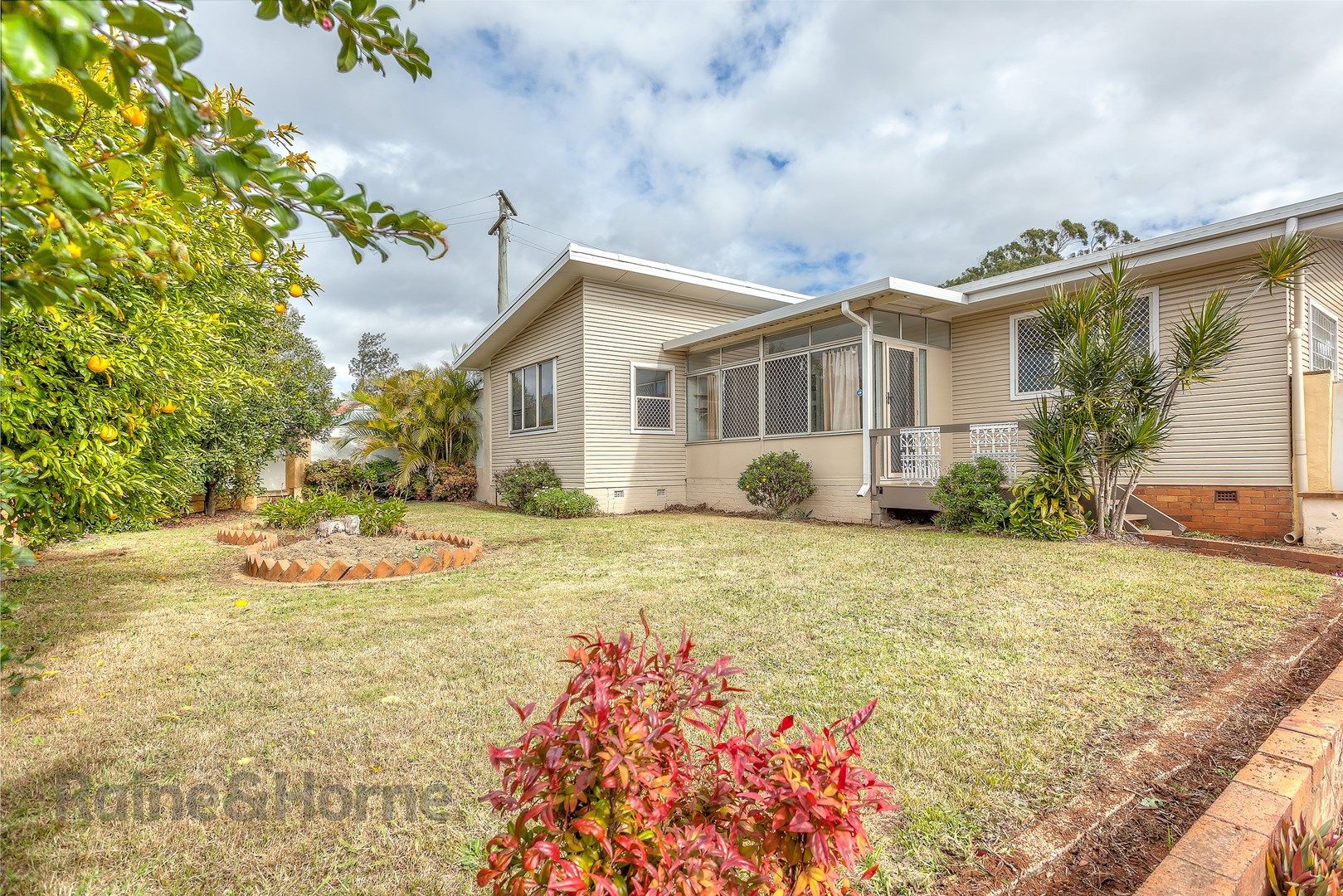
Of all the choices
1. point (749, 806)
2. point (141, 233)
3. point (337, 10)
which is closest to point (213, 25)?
point (337, 10)

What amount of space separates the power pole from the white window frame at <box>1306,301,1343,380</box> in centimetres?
1963

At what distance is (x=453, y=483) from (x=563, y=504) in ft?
20.4

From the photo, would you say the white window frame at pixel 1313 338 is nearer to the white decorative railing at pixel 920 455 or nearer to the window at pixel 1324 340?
the window at pixel 1324 340

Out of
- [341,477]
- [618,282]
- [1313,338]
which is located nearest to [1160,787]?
[1313,338]

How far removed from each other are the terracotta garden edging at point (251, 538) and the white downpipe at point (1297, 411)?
11.8m

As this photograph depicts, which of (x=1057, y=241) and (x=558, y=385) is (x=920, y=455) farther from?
(x=1057, y=241)

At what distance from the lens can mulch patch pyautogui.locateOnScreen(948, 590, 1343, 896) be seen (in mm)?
1770

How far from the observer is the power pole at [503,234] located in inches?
846

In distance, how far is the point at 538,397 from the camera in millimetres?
13633

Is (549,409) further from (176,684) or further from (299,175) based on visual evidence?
(299,175)

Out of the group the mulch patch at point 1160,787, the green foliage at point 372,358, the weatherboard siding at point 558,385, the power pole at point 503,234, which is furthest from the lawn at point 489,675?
the green foliage at point 372,358

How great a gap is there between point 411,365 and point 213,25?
17.7 metres

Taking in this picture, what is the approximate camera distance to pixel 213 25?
1.33 meters

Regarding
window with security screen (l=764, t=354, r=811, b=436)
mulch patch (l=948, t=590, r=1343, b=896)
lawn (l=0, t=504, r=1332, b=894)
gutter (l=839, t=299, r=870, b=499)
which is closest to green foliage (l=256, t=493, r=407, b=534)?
lawn (l=0, t=504, r=1332, b=894)
